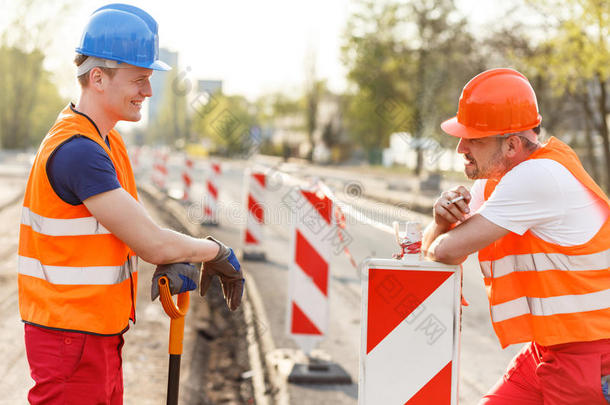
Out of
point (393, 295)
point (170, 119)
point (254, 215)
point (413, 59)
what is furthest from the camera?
point (170, 119)

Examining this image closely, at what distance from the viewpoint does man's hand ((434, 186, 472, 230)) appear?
2463 mm

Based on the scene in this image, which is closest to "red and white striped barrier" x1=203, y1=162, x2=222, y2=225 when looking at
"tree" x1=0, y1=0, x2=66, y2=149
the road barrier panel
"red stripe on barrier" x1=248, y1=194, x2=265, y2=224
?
"red stripe on barrier" x1=248, y1=194, x2=265, y2=224

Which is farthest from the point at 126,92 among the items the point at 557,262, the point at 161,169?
the point at 161,169

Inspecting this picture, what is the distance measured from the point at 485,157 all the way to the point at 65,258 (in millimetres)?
1572

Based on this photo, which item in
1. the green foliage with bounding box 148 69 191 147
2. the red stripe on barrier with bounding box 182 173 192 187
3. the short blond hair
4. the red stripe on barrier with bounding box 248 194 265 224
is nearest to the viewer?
the short blond hair

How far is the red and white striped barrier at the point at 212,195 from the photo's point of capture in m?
12.4

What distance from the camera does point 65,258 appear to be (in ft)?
7.25

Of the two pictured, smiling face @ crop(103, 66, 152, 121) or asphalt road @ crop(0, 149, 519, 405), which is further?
asphalt road @ crop(0, 149, 519, 405)

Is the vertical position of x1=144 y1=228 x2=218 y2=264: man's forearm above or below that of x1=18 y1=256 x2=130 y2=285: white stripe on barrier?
above

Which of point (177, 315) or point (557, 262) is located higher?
point (557, 262)

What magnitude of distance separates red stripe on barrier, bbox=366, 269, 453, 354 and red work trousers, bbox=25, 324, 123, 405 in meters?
0.98

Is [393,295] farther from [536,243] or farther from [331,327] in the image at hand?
[331,327]

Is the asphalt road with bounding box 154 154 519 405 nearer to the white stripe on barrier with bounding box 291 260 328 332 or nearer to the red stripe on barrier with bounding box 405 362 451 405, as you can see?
the white stripe on barrier with bounding box 291 260 328 332

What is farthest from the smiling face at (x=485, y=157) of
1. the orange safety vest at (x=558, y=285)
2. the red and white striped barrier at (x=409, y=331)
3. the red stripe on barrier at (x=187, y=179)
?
the red stripe on barrier at (x=187, y=179)
